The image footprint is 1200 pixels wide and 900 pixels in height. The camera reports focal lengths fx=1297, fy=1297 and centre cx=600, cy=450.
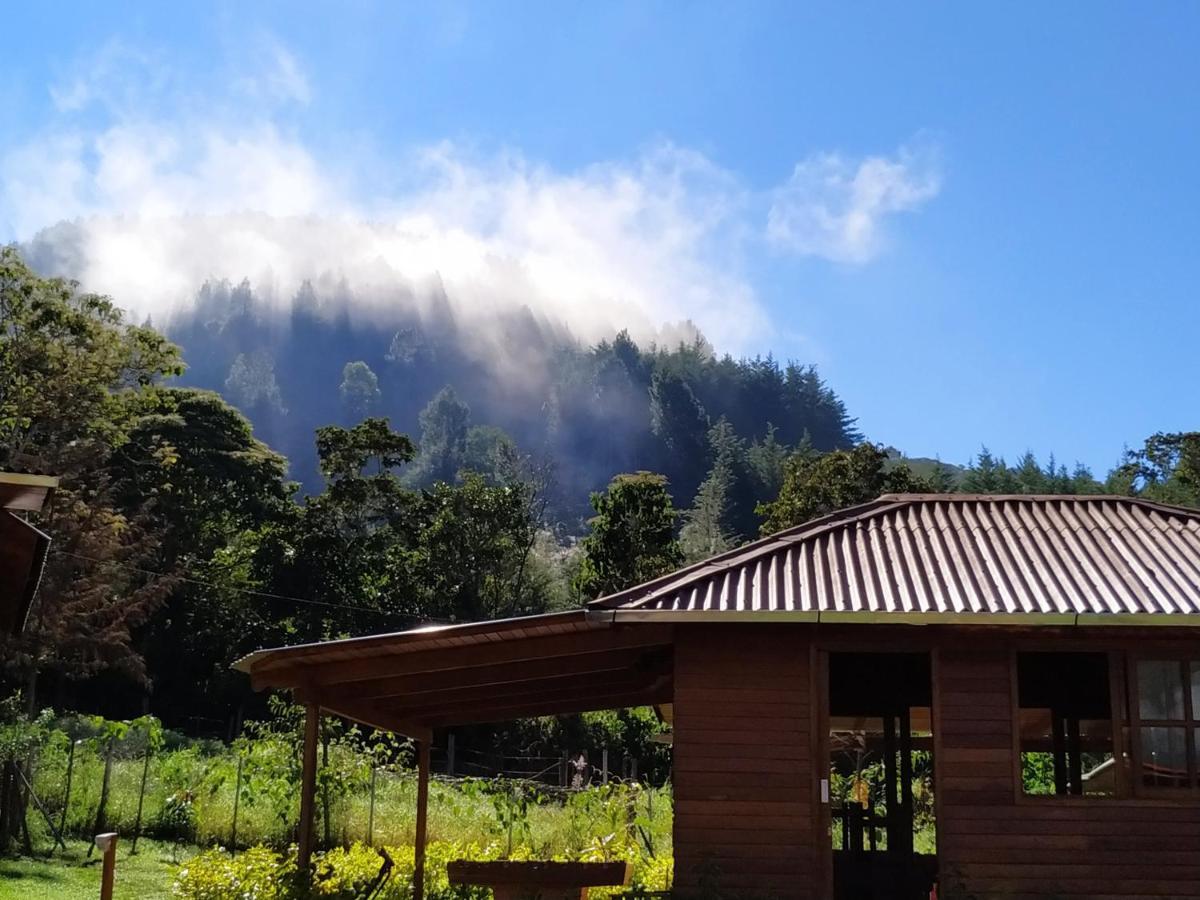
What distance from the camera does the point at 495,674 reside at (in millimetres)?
11125

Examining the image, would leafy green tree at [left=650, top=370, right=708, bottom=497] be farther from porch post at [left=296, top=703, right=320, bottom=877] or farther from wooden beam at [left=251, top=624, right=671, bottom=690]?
wooden beam at [left=251, top=624, right=671, bottom=690]

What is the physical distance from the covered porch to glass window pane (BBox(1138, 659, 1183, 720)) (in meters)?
3.58

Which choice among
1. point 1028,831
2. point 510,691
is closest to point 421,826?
point 510,691

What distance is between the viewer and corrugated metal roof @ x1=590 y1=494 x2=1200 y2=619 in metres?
9.45

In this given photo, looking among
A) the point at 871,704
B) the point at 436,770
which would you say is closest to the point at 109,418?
the point at 436,770

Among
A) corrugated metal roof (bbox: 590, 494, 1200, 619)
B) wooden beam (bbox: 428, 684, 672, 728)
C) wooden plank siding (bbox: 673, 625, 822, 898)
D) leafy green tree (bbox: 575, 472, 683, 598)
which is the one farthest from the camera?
leafy green tree (bbox: 575, 472, 683, 598)

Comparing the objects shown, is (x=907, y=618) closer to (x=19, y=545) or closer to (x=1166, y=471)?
(x=19, y=545)

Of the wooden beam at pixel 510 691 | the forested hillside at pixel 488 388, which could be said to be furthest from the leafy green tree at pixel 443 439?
the wooden beam at pixel 510 691

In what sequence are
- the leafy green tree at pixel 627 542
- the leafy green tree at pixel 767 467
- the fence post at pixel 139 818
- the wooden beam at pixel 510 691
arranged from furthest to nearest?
the leafy green tree at pixel 767 467, the leafy green tree at pixel 627 542, the fence post at pixel 139 818, the wooden beam at pixel 510 691

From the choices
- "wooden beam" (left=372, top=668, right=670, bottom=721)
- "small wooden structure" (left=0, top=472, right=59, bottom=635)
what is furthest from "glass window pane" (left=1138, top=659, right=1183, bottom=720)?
"small wooden structure" (left=0, top=472, right=59, bottom=635)

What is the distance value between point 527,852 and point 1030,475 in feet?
180

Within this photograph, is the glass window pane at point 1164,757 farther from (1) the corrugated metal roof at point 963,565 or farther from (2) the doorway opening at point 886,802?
(2) the doorway opening at point 886,802

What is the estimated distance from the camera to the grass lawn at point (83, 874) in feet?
46.1

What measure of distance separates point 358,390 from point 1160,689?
144489 mm
